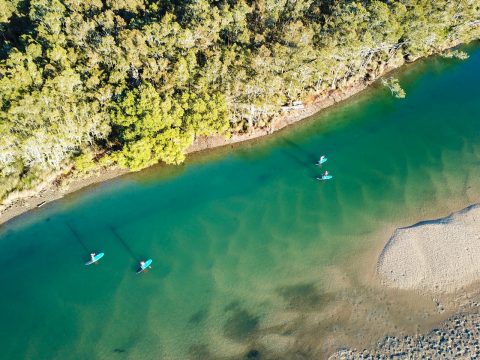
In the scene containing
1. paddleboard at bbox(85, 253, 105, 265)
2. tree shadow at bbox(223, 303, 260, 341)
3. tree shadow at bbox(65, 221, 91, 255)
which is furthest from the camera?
tree shadow at bbox(65, 221, 91, 255)

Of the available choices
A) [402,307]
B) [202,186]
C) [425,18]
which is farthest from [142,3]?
[402,307]

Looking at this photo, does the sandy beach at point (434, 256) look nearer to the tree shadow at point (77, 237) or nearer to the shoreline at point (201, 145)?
the shoreline at point (201, 145)

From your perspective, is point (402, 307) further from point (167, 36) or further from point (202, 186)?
point (167, 36)

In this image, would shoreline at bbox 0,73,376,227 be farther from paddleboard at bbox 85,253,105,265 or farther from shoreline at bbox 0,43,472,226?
paddleboard at bbox 85,253,105,265

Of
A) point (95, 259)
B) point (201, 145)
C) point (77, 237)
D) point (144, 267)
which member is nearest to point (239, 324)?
point (144, 267)

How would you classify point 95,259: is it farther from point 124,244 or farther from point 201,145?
point 201,145

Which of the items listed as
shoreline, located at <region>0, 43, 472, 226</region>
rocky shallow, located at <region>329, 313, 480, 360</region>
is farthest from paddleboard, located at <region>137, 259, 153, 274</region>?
rocky shallow, located at <region>329, 313, 480, 360</region>

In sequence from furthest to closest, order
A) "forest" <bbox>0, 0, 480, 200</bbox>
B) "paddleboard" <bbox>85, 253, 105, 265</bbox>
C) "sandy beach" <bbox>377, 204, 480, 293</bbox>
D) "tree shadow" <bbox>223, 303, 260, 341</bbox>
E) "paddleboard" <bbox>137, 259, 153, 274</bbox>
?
1. "forest" <bbox>0, 0, 480, 200</bbox>
2. "paddleboard" <bbox>85, 253, 105, 265</bbox>
3. "paddleboard" <bbox>137, 259, 153, 274</bbox>
4. "sandy beach" <bbox>377, 204, 480, 293</bbox>
5. "tree shadow" <bbox>223, 303, 260, 341</bbox>

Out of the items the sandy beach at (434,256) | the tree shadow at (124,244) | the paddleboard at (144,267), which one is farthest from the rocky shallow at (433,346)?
the tree shadow at (124,244)
